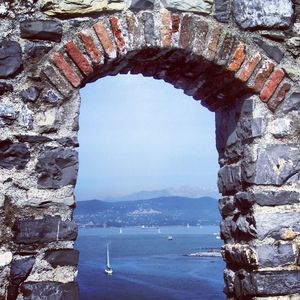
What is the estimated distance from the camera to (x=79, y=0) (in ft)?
7.46

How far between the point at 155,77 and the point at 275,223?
3.82 ft

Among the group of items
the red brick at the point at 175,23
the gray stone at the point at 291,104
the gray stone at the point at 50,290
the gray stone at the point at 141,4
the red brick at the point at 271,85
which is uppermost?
the gray stone at the point at 141,4

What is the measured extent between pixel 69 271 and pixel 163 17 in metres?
1.42

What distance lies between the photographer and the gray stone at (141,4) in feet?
7.63

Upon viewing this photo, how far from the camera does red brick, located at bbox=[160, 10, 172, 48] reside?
2330 millimetres

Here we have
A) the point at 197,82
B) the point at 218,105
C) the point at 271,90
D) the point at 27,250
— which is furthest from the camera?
the point at 218,105

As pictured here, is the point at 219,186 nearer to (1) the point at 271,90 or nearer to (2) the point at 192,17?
(1) the point at 271,90

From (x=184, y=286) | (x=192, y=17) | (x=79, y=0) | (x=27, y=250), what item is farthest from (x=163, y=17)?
(x=184, y=286)

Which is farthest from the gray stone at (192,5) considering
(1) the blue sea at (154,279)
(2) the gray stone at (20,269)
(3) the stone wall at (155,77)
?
(1) the blue sea at (154,279)

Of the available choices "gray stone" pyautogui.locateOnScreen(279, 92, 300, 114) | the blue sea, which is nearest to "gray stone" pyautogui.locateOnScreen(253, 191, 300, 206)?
"gray stone" pyautogui.locateOnScreen(279, 92, 300, 114)

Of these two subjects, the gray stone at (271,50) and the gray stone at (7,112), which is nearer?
the gray stone at (7,112)

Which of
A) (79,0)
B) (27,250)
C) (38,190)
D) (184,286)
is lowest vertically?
(184,286)

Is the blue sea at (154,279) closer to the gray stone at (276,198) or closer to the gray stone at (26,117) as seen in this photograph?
the gray stone at (276,198)

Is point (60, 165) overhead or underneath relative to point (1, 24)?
underneath
